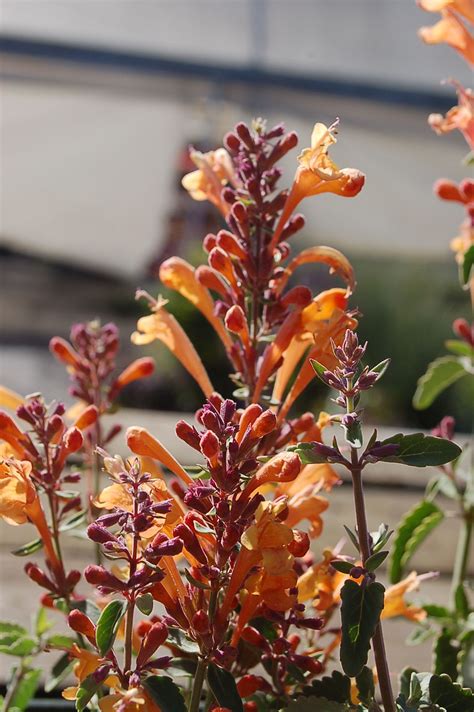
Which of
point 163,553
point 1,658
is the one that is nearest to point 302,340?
point 163,553

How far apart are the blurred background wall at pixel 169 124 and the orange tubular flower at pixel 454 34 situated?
4.47 m

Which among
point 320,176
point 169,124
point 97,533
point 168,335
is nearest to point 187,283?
point 168,335

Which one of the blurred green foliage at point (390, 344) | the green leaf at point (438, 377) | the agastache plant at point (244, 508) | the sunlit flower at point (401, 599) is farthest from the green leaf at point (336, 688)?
the blurred green foliage at point (390, 344)

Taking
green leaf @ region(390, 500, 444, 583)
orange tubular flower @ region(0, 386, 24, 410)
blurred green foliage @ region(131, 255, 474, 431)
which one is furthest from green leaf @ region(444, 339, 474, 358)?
blurred green foliage @ region(131, 255, 474, 431)

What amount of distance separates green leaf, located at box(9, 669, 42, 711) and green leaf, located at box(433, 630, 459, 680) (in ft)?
0.88

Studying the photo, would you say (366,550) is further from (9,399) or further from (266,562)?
(9,399)

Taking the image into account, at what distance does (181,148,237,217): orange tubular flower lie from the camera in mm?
609

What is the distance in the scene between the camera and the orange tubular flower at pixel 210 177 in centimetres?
61

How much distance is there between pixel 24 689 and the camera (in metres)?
0.66

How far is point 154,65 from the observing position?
5711 millimetres

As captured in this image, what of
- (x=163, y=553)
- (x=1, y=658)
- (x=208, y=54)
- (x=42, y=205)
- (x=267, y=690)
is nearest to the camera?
(x=163, y=553)

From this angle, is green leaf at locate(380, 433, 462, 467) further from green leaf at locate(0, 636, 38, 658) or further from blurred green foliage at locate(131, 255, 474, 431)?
blurred green foliage at locate(131, 255, 474, 431)

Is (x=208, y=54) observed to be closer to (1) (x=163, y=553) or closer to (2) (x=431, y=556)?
(2) (x=431, y=556)

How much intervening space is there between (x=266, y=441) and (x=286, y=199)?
14cm
